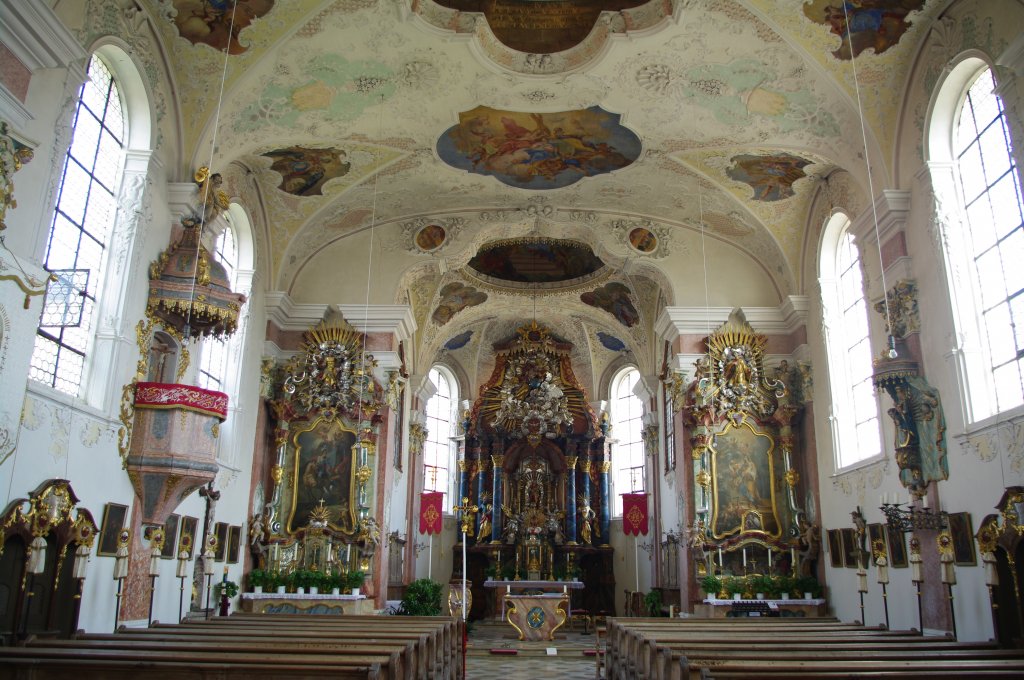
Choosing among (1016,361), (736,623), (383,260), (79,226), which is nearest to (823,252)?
(1016,361)

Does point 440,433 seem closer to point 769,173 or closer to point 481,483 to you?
point 481,483

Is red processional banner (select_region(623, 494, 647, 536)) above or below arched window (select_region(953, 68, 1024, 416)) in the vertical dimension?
below

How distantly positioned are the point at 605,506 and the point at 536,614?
310 inches

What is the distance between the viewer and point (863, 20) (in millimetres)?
11195

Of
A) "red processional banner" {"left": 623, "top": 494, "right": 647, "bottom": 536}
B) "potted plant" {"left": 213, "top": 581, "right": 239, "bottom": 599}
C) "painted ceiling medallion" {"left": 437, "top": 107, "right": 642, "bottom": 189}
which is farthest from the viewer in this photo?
"red processional banner" {"left": 623, "top": 494, "right": 647, "bottom": 536}

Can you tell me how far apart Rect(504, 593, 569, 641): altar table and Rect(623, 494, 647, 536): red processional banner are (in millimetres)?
3482

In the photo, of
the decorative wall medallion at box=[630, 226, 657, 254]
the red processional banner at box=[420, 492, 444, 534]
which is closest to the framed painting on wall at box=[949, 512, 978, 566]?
the decorative wall medallion at box=[630, 226, 657, 254]

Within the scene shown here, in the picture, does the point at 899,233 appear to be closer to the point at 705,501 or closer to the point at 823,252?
the point at 823,252

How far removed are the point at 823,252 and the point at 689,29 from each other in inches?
226

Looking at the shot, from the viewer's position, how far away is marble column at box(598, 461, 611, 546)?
25.2 m

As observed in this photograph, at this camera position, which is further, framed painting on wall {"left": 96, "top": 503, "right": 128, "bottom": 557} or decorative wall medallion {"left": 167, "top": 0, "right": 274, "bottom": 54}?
decorative wall medallion {"left": 167, "top": 0, "right": 274, "bottom": 54}

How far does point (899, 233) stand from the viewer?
12086mm

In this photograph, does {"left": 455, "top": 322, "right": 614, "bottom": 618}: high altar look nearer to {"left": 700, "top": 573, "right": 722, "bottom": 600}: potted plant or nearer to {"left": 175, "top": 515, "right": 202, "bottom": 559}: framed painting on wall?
{"left": 700, "top": 573, "right": 722, "bottom": 600}: potted plant

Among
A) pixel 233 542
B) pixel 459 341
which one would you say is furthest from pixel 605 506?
pixel 233 542
